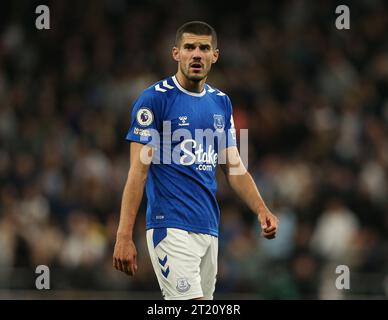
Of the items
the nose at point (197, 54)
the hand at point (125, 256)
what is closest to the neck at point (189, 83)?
the nose at point (197, 54)

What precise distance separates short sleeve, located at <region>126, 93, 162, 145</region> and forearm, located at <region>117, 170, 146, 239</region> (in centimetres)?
26

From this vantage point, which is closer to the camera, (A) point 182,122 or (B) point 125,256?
(B) point 125,256

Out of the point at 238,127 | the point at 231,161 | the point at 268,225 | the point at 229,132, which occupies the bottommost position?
the point at 268,225

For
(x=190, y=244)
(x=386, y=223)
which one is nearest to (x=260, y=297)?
(x=386, y=223)

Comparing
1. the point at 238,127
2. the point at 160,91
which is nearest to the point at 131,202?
the point at 160,91

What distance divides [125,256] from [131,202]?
0.39 meters

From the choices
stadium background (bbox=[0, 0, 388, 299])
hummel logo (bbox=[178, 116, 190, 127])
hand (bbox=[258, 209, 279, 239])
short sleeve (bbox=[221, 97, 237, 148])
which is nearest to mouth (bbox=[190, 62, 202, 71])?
hummel logo (bbox=[178, 116, 190, 127])

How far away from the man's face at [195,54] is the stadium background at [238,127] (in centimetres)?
575

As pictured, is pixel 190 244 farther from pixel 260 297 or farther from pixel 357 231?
pixel 357 231

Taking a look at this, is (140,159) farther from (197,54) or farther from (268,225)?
(268,225)

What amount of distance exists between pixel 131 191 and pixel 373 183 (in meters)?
7.68

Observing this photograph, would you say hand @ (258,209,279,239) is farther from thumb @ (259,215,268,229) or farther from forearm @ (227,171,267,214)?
forearm @ (227,171,267,214)

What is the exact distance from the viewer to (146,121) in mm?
7203

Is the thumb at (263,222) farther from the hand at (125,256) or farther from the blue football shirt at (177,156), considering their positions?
the hand at (125,256)
